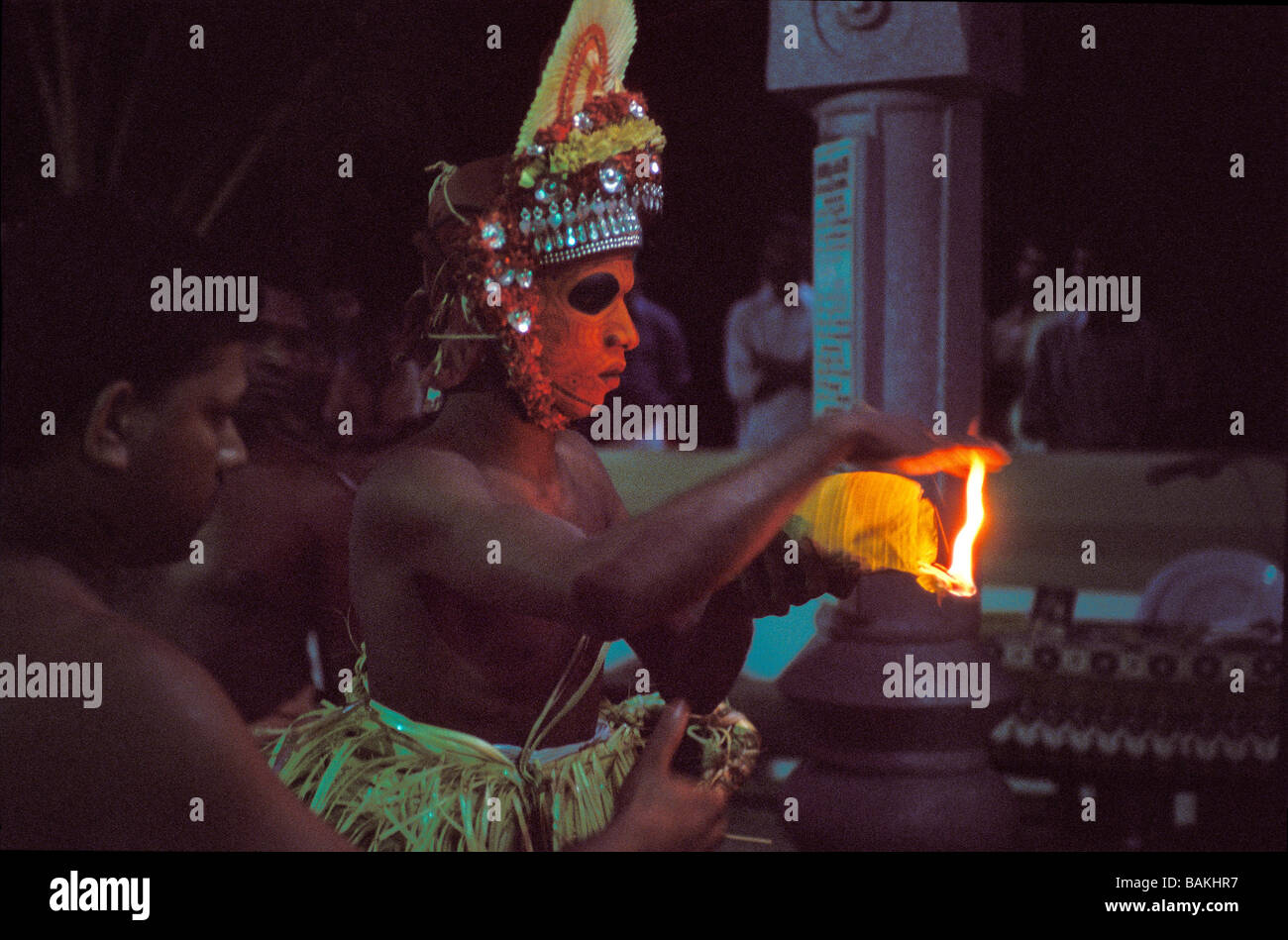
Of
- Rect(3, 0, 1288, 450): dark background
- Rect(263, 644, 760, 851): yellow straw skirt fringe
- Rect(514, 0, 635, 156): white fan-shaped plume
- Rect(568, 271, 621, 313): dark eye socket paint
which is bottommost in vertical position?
Rect(263, 644, 760, 851): yellow straw skirt fringe

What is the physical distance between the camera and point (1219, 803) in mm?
4414

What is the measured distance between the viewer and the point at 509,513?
6.03 feet

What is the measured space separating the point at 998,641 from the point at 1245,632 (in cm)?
74

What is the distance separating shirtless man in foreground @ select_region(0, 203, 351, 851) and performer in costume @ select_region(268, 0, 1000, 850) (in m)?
0.45

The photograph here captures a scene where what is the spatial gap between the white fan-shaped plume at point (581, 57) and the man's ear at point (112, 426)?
2.47ft

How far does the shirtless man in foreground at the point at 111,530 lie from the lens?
1.29 m

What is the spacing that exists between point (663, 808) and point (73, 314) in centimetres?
82

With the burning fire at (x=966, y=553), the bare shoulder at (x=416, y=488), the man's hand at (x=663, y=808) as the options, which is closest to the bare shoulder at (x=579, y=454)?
the bare shoulder at (x=416, y=488)

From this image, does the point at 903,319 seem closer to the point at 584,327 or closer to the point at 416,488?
the point at 584,327

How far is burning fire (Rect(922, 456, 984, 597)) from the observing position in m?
1.93

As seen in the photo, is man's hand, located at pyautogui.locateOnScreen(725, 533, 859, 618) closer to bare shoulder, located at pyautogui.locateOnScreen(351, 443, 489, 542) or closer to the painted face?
the painted face

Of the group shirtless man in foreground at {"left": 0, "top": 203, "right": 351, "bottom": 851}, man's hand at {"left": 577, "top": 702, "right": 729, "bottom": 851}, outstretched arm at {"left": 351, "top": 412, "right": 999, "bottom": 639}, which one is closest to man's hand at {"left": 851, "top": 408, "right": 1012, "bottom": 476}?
outstretched arm at {"left": 351, "top": 412, "right": 999, "bottom": 639}

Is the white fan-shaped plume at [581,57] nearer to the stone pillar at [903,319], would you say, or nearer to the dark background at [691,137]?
the dark background at [691,137]
